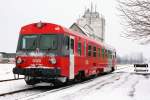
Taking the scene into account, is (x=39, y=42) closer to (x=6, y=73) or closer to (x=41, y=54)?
(x=41, y=54)

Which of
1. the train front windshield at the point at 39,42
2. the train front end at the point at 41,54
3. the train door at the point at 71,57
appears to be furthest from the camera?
the train door at the point at 71,57

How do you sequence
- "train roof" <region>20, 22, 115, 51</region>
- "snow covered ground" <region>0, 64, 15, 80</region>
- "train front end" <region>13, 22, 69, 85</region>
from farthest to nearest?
"snow covered ground" <region>0, 64, 15, 80</region> < "train roof" <region>20, 22, 115, 51</region> < "train front end" <region>13, 22, 69, 85</region>

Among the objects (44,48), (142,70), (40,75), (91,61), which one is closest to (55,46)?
(44,48)

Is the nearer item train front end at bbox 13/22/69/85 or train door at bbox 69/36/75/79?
train front end at bbox 13/22/69/85

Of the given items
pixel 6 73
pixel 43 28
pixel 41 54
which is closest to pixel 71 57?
pixel 41 54

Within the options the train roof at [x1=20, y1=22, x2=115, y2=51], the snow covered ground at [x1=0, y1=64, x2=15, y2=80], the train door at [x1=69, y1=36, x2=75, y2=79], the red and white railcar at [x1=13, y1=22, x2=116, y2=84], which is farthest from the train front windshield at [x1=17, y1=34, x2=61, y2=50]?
the snow covered ground at [x1=0, y1=64, x2=15, y2=80]

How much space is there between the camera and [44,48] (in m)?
15.9

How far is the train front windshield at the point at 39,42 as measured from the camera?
15923 millimetres

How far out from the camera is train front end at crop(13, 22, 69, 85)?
15.5 m

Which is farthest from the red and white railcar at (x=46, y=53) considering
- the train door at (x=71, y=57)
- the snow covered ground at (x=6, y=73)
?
the snow covered ground at (x=6, y=73)

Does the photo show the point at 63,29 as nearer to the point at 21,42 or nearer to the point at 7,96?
the point at 21,42

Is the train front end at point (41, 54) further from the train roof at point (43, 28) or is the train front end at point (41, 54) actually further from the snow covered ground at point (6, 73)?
the snow covered ground at point (6, 73)

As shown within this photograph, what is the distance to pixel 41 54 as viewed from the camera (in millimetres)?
15789

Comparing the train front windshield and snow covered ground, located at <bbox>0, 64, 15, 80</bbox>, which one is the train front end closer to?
the train front windshield
